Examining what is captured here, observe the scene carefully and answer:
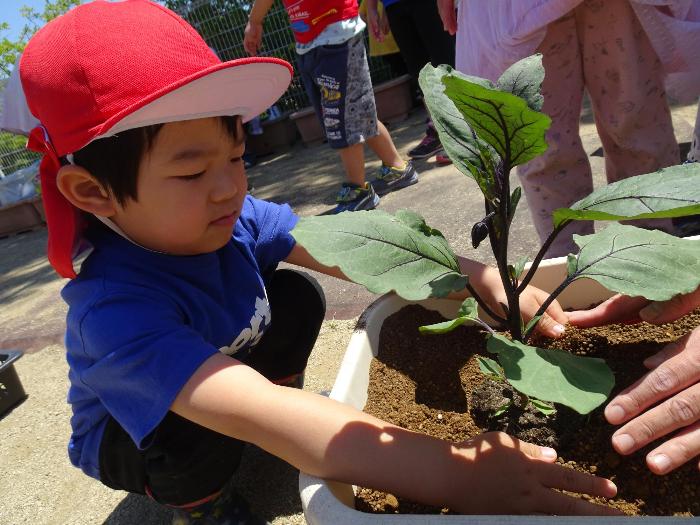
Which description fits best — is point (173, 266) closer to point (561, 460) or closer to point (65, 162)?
point (65, 162)

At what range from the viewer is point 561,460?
740 mm

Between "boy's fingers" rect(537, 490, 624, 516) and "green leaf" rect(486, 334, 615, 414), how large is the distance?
15cm

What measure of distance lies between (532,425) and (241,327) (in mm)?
670

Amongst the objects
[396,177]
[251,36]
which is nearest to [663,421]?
[396,177]

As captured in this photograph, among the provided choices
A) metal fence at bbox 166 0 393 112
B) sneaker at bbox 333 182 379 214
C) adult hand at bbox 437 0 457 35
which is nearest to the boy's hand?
adult hand at bbox 437 0 457 35

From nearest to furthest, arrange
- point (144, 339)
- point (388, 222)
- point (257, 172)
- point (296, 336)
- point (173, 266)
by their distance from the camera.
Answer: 1. point (388, 222)
2. point (144, 339)
3. point (173, 266)
4. point (296, 336)
5. point (257, 172)

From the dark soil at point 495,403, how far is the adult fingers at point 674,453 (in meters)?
0.07

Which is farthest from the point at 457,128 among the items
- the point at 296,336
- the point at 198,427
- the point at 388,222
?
the point at 296,336

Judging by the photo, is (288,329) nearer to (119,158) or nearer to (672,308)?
(119,158)

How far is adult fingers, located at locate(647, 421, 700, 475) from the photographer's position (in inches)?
23.9

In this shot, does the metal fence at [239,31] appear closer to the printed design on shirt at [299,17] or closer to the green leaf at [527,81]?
the printed design on shirt at [299,17]

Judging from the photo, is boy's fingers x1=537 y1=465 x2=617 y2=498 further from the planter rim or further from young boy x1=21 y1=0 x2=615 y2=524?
the planter rim

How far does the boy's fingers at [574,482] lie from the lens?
0.64 meters

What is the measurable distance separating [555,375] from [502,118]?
27cm
